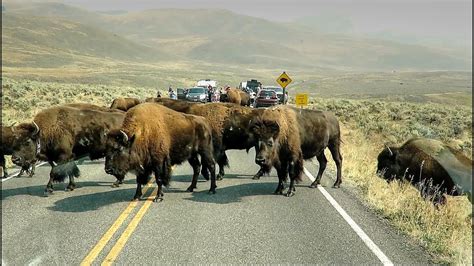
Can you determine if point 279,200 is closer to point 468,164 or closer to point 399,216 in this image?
point 399,216

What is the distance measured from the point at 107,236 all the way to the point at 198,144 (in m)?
4.09

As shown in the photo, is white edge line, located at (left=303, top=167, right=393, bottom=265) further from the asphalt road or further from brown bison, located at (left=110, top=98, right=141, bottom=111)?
brown bison, located at (left=110, top=98, right=141, bottom=111)

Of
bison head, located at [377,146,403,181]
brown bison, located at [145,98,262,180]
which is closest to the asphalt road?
bison head, located at [377,146,403,181]

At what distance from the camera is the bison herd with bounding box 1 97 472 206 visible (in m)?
10.1

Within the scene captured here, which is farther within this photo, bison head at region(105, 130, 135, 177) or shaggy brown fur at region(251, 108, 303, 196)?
shaggy brown fur at region(251, 108, 303, 196)

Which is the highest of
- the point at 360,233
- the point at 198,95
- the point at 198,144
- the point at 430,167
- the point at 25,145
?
the point at 430,167

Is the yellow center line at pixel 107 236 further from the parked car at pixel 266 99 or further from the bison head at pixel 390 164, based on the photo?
the parked car at pixel 266 99

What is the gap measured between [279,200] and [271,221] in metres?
1.79

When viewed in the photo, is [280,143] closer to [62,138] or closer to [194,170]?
[194,170]

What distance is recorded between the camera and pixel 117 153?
10078mm

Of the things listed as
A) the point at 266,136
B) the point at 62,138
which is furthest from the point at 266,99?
the point at 266,136

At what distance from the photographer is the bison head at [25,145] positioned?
1123 cm

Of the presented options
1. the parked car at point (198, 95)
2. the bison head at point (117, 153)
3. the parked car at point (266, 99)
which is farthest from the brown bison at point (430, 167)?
the parked car at point (198, 95)

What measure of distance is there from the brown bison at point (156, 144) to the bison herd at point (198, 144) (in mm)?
20
